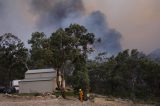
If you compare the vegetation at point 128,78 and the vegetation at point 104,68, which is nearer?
the vegetation at point 104,68

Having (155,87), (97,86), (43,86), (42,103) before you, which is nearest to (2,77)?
(97,86)

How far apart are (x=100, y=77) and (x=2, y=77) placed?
2855 cm

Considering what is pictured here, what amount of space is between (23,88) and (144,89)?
110ft

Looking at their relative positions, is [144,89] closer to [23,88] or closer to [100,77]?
[100,77]

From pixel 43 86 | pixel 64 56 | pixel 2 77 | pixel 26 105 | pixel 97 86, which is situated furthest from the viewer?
pixel 2 77

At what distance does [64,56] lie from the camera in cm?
7450

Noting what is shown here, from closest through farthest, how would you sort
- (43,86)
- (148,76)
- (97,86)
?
(43,86)
(148,76)
(97,86)

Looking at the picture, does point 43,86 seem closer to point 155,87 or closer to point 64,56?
point 64,56

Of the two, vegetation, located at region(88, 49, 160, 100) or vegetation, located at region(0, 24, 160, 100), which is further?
vegetation, located at region(88, 49, 160, 100)

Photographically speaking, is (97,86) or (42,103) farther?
(97,86)

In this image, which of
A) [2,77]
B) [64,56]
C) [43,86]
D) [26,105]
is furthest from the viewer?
[2,77]

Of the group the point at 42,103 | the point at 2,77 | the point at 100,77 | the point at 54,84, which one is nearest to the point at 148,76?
the point at 100,77

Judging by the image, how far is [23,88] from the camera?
8156 cm

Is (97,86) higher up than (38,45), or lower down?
lower down
